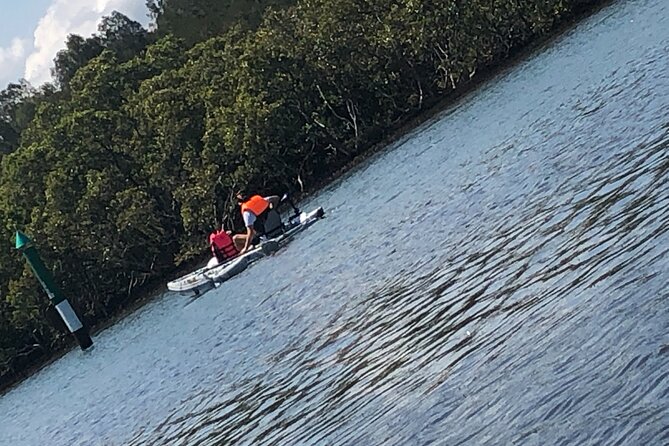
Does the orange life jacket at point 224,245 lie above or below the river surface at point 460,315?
above

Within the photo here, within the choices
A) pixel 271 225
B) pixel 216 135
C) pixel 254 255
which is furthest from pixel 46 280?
pixel 216 135

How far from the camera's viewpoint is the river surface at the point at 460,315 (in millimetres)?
14406

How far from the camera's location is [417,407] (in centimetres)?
1617

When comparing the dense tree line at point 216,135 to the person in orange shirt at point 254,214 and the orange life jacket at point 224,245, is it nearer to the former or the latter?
the orange life jacket at point 224,245

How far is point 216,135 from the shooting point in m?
67.7

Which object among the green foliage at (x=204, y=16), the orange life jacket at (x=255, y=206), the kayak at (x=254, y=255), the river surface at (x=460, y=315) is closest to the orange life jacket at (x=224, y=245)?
the kayak at (x=254, y=255)

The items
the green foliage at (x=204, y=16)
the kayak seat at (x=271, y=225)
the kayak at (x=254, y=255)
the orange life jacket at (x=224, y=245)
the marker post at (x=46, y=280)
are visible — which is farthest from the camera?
the green foliage at (x=204, y=16)

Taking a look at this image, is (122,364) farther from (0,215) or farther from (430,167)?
(0,215)

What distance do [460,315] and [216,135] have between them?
163 ft

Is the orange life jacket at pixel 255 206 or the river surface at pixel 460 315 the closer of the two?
the river surface at pixel 460 315

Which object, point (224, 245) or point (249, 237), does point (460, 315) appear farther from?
point (224, 245)

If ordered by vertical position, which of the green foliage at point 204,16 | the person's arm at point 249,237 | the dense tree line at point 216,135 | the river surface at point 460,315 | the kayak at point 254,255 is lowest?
the river surface at point 460,315

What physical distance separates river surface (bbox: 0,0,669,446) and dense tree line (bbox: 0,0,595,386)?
66.0ft

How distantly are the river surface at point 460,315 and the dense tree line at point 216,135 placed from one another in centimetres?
2013
